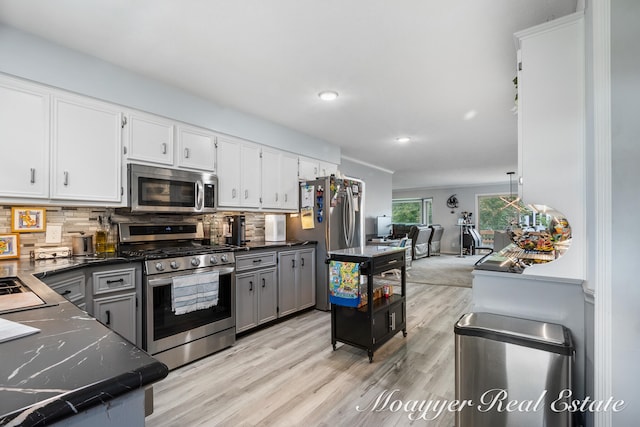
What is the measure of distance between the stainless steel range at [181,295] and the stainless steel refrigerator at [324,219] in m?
1.33

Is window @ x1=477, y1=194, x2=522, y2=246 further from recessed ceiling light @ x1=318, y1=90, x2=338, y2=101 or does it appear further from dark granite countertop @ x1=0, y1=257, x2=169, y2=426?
dark granite countertop @ x1=0, y1=257, x2=169, y2=426

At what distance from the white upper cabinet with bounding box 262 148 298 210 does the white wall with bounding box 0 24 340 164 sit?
0.24 metres

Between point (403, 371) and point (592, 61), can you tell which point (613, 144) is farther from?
point (403, 371)

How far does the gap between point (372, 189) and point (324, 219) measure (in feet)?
10.7

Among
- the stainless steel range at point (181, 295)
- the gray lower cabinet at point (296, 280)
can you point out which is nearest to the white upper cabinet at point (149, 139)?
the stainless steel range at point (181, 295)

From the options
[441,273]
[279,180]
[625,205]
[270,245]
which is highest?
[279,180]

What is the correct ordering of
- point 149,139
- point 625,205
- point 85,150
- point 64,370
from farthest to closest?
point 149,139, point 85,150, point 625,205, point 64,370

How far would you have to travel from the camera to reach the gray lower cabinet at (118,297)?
2.12 m

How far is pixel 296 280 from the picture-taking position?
3.74 metres

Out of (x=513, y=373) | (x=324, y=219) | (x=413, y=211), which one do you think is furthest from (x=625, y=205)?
(x=413, y=211)

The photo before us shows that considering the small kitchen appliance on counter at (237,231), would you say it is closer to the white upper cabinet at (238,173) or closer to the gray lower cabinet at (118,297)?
the white upper cabinet at (238,173)

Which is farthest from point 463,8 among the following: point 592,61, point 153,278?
point 153,278

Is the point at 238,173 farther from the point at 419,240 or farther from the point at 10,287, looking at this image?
the point at 419,240

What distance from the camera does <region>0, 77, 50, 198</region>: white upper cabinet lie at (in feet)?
6.53
